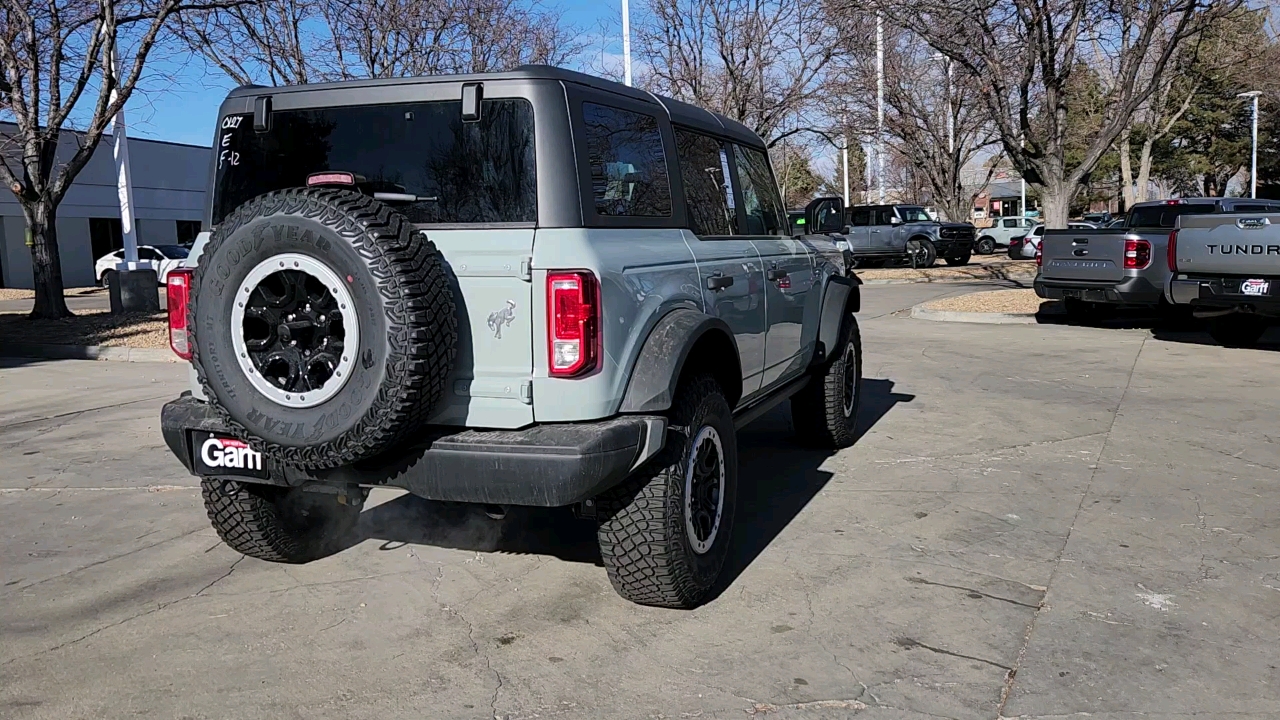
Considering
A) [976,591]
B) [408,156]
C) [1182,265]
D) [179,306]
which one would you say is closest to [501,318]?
[408,156]

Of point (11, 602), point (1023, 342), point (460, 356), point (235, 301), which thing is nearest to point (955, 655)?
point (460, 356)

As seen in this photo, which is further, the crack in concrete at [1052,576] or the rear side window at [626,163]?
the rear side window at [626,163]

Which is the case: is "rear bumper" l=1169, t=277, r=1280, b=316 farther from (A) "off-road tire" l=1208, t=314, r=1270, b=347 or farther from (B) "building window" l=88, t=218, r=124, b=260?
(B) "building window" l=88, t=218, r=124, b=260

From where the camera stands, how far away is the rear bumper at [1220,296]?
34.5ft

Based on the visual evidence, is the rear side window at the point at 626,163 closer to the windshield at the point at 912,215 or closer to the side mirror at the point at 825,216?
the side mirror at the point at 825,216

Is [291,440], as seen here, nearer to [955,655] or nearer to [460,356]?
[460,356]

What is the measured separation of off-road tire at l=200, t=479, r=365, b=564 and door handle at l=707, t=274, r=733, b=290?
173cm

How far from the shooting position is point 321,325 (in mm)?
3645

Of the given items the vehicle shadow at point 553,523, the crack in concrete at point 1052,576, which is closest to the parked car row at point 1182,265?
the crack in concrete at point 1052,576

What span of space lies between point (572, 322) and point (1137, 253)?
36.6 ft

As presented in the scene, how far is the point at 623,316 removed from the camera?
3850 millimetres

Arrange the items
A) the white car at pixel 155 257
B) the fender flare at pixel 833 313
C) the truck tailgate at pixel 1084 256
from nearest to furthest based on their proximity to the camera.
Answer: the fender flare at pixel 833 313 → the truck tailgate at pixel 1084 256 → the white car at pixel 155 257

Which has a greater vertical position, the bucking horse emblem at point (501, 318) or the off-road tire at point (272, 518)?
the bucking horse emblem at point (501, 318)

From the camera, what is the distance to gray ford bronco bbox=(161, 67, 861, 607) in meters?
3.58
